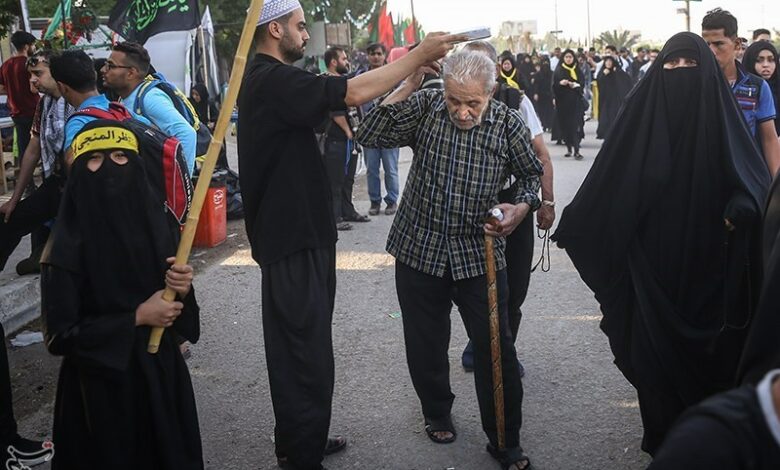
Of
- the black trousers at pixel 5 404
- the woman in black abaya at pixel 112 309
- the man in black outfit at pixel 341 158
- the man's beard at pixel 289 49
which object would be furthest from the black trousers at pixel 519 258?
the man in black outfit at pixel 341 158

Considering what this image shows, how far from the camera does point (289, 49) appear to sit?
3.50 metres

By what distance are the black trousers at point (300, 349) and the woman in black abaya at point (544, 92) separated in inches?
692

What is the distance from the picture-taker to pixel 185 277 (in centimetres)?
281

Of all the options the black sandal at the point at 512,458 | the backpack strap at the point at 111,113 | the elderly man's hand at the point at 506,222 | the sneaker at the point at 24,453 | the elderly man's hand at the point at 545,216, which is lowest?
the black sandal at the point at 512,458

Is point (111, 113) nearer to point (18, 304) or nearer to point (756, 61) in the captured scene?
point (18, 304)

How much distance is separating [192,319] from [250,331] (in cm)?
269

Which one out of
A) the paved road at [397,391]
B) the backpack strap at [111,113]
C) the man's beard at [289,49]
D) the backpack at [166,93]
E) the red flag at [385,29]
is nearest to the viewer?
the backpack strap at [111,113]

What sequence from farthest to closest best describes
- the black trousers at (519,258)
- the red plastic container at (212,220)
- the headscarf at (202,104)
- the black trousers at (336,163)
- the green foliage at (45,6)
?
the green foliage at (45,6) → the headscarf at (202,104) → the black trousers at (336,163) → the red plastic container at (212,220) → the black trousers at (519,258)

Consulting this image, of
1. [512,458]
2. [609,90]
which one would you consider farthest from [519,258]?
[609,90]

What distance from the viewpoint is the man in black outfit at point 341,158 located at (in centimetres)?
901

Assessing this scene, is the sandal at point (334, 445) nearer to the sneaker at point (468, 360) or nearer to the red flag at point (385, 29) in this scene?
the sneaker at point (468, 360)

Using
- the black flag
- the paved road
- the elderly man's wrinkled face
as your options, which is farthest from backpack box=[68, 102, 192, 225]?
the black flag

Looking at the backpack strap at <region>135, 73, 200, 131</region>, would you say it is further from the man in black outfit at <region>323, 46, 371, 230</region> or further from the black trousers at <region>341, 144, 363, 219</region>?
the black trousers at <region>341, 144, 363, 219</region>

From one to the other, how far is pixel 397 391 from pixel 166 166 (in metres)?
2.17
